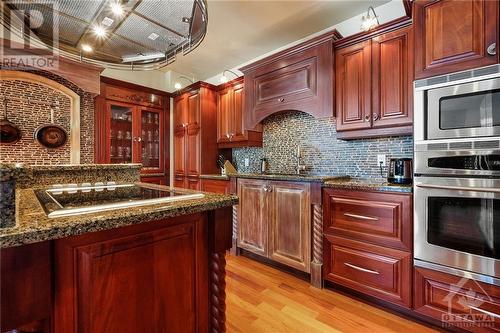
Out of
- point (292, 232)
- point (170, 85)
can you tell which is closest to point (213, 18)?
point (170, 85)

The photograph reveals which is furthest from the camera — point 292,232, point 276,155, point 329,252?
point 276,155

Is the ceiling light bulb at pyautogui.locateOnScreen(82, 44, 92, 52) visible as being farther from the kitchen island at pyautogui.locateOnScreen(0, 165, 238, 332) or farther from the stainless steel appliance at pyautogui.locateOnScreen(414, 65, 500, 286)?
the stainless steel appliance at pyautogui.locateOnScreen(414, 65, 500, 286)

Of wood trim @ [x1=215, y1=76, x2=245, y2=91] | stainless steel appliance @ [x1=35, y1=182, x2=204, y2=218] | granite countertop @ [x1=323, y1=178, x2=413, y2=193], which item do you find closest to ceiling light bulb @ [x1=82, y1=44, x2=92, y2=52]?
stainless steel appliance @ [x1=35, y1=182, x2=204, y2=218]

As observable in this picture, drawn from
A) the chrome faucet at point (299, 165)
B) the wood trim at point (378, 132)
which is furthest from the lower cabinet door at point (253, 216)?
the wood trim at point (378, 132)

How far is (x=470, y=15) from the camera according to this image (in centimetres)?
146

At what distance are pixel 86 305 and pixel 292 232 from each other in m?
1.81

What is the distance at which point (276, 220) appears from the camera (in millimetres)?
2436

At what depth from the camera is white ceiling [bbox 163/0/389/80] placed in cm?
233

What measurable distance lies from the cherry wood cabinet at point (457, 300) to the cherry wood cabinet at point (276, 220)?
2.79 feet

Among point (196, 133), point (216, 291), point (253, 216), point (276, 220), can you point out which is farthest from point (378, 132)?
point (196, 133)

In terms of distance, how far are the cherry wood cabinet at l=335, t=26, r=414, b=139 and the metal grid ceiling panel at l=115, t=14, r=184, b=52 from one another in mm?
1559

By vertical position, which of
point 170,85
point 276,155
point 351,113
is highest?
point 170,85

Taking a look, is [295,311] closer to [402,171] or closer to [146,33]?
[402,171]

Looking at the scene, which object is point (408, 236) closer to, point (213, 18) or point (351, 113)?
point (351, 113)
